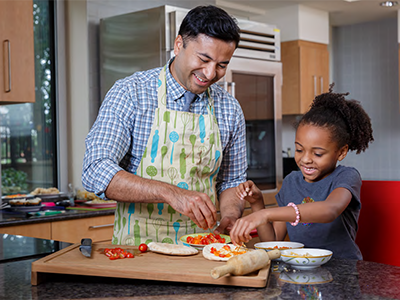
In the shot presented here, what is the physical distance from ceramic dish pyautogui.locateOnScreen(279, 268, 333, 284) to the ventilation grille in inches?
103

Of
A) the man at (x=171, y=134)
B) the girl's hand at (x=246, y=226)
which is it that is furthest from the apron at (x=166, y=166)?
the girl's hand at (x=246, y=226)

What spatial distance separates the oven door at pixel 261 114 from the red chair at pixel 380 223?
190cm

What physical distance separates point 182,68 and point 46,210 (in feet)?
4.99

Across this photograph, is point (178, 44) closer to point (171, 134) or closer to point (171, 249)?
point (171, 134)

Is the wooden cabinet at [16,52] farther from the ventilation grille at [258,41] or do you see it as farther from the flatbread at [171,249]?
the flatbread at [171,249]

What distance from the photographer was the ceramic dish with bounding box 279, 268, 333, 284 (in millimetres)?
1162

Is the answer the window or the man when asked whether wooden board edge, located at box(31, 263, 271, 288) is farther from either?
the window

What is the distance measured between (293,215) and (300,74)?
11.8ft

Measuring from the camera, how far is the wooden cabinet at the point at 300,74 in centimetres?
479

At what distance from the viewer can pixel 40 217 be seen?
2.56 meters

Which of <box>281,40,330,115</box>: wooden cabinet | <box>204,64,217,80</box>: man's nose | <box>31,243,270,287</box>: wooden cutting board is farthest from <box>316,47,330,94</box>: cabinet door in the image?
<box>31,243,270,287</box>: wooden cutting board

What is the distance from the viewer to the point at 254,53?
3.81 m

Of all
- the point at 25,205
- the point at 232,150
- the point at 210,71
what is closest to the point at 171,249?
the point at 210,71

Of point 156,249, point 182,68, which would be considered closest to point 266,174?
point 182,68
